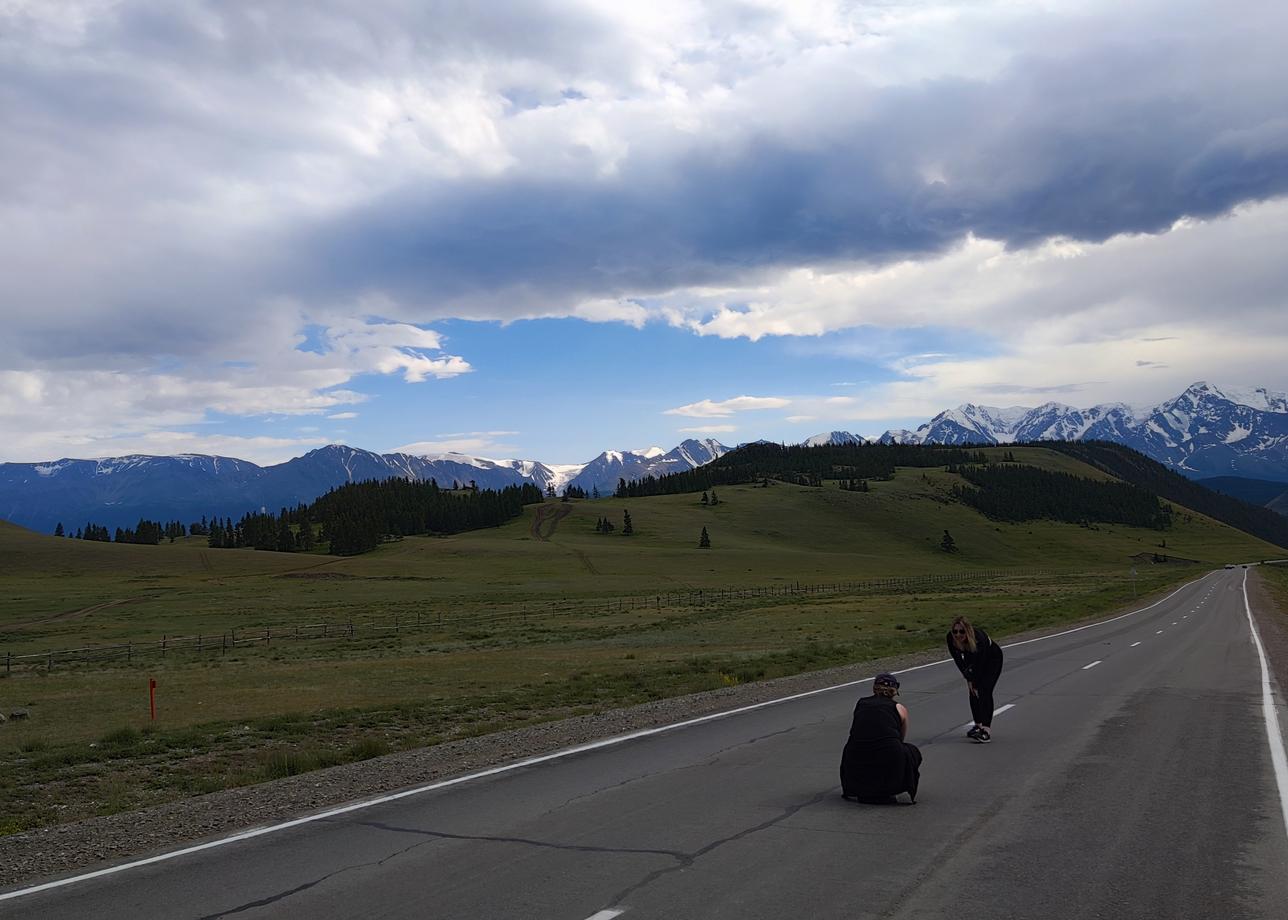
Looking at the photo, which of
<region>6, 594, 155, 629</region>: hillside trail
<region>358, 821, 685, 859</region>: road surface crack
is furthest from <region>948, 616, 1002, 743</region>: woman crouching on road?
<region>6, 594, 155, 629</region>: hillside trail

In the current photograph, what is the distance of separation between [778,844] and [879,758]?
1.97 metres

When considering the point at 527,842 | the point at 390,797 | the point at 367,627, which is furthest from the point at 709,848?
the point at 367,627

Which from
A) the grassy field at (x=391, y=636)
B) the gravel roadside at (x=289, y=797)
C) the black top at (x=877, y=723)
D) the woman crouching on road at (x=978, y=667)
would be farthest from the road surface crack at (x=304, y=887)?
the woman crouching on road at (x=978, y=667)

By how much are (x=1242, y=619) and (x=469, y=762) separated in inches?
1888

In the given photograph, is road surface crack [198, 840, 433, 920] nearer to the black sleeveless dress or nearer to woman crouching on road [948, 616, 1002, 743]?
the black sleeveless dress

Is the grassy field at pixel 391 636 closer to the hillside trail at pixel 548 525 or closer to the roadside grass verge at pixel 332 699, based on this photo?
the roadside grass verge at pixel 332 699

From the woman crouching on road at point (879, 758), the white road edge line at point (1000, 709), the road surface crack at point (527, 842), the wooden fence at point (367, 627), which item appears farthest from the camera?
the wooden fence at point (367, 627)

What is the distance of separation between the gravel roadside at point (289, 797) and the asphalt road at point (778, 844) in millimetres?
790

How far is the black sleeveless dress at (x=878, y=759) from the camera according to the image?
377 inches

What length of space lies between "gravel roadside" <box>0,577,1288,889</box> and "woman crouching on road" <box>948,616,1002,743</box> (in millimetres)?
2060

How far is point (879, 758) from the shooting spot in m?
9.66

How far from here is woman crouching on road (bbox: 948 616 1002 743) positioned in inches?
525

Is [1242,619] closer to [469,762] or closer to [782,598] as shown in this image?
[782,598]

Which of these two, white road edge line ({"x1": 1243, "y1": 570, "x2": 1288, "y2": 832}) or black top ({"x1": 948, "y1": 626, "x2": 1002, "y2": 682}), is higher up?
black top ({"x1": 948, "y1": 626, "x2": 1002, "y2": 682})
